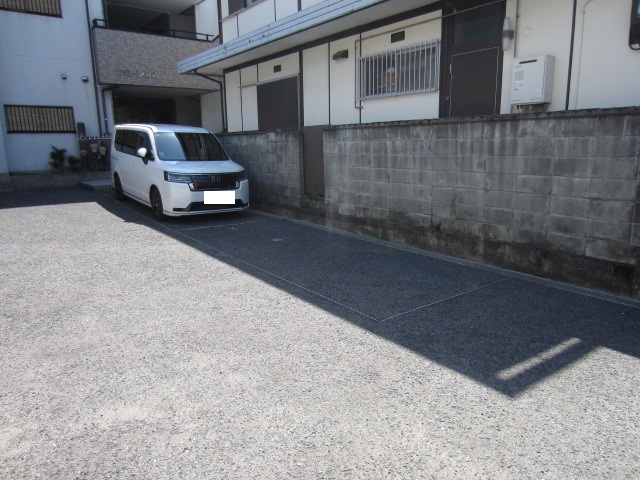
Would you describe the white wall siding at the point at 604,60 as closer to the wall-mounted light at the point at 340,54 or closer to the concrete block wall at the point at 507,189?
the concrete block wall at the point at 507,189

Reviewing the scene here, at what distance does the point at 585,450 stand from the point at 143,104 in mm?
22667

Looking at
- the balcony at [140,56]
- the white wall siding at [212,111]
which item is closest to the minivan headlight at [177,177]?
the balcony at [140,56]

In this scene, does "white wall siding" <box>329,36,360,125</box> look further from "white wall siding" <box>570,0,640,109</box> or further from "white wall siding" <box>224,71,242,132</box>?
"white wall siding" <box>224,71,242,132</box>

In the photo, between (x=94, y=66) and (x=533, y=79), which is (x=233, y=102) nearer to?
(x=94, y=66)

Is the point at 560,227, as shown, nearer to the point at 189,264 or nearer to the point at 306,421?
the point at 306,421

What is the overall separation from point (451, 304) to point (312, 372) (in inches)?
70.8

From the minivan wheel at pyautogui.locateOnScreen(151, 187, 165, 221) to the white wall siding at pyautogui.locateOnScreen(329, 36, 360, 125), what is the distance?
3.65 meters

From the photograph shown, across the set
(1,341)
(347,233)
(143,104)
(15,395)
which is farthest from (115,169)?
(143,104)

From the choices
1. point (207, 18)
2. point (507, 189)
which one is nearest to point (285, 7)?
point (507, 189)

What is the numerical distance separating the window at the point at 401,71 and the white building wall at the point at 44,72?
10555 mm

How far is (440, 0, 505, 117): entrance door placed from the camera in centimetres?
619

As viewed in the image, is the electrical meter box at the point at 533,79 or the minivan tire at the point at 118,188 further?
the minivan tire at the point at 118,188

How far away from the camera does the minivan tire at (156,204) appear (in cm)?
833

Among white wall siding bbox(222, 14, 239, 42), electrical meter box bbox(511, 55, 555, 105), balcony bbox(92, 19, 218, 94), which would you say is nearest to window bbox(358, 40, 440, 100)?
electrical meter box bbox(511, 55, 555, 105)
